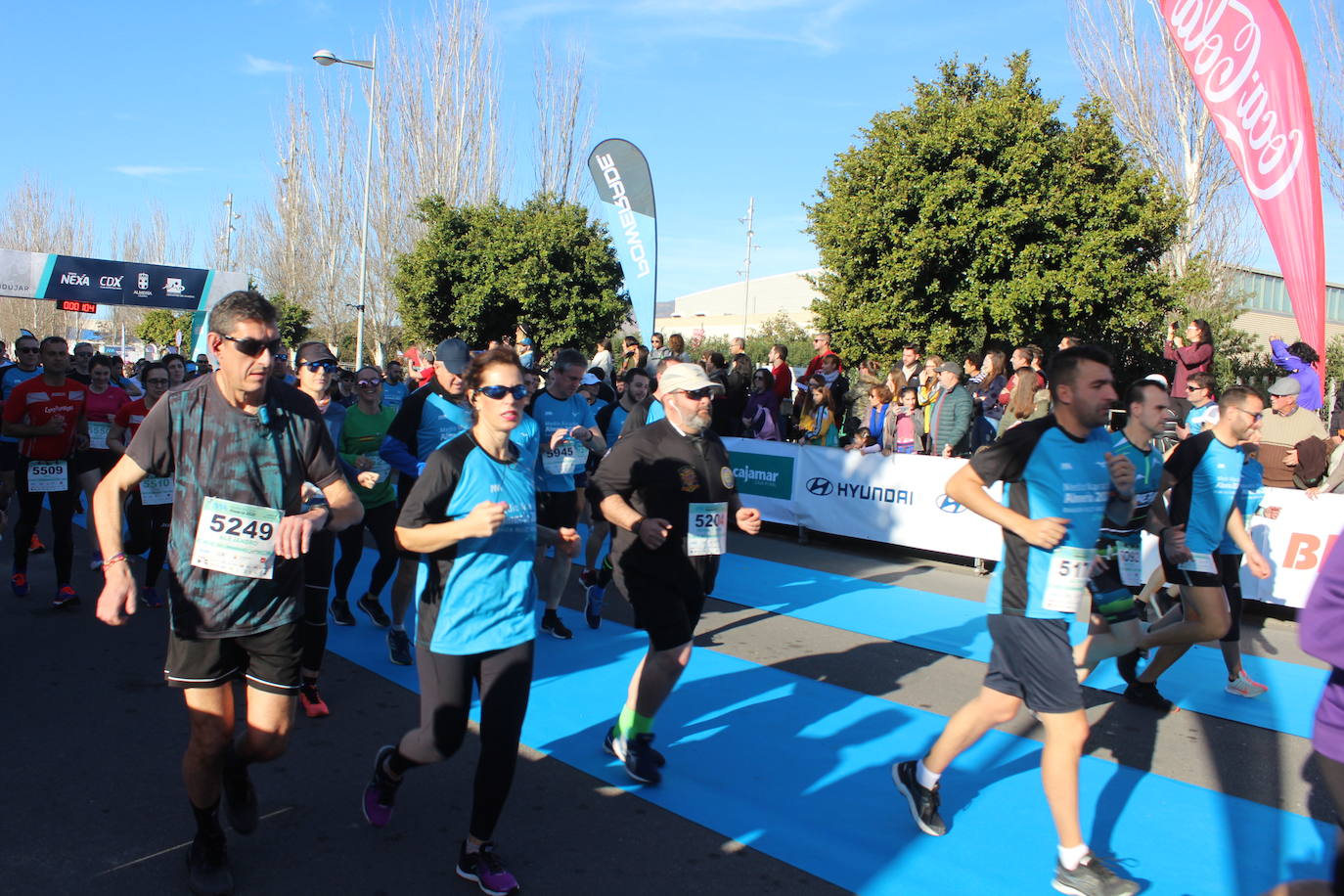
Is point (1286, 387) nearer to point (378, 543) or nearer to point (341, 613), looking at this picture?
point (378, 543)

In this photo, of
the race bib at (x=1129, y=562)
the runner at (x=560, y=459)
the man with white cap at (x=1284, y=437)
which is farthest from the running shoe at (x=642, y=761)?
the man with white cap at (x=1284, y=437)

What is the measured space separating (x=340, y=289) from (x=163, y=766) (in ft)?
127

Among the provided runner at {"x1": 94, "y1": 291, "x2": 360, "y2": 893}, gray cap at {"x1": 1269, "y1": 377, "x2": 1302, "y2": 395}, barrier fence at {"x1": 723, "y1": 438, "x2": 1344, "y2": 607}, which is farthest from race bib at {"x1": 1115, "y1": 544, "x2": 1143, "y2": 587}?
gray cap at {"x1": 1269, "y1": 377, "x2": 1302, "y2": 395}

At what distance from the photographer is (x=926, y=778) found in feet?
13.3

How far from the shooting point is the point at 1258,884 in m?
3.76

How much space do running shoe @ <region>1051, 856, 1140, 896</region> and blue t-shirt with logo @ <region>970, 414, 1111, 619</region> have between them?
0.87 meters

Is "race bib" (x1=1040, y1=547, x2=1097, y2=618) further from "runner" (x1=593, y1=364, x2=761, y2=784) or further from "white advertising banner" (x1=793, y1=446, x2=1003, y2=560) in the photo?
"white advertising banner" (x1=793, y1=446, x2=1003, y2=560)

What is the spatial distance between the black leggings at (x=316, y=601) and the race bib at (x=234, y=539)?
6.26 feet

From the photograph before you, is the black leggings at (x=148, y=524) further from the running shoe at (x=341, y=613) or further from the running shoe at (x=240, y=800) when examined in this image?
the running shoe at (x=240, y=800)

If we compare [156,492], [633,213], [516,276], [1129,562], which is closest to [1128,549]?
[1129,562]

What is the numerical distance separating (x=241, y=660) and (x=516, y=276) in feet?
65.6

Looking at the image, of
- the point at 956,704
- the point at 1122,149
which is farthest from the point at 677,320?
the point at 956,704

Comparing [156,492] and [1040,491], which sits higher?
[1040,491]

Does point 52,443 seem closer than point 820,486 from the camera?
Yes
